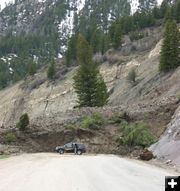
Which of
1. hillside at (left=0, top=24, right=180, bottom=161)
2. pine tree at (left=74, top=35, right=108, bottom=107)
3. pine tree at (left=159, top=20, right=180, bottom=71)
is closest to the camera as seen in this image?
hillside at (left=0, top=24, right=180, bottom=161)

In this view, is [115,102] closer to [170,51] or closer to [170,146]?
[170,51]

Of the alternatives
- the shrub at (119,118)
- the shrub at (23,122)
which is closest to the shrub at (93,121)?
the shrub at (119,118)

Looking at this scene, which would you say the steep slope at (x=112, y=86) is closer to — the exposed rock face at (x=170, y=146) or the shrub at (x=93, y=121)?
the shrub at (x=93, y=121)

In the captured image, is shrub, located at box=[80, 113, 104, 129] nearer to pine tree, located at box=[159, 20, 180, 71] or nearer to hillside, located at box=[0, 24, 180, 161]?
hillside, located at box=[0, 24, 180, 161]

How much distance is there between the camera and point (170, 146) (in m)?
34.2

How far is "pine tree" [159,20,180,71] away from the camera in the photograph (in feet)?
244

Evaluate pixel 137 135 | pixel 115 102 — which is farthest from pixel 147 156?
pixel 115 102

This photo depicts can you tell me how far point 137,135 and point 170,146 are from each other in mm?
8460

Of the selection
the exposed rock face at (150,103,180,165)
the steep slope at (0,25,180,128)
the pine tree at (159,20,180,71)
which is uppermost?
the pine tree at (159,20,180,71)

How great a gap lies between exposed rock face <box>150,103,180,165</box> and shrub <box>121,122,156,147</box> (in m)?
3.67

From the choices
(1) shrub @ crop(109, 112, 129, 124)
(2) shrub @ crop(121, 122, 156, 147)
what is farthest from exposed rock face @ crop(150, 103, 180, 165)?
(1) shrub @ crop(109, 112, 129, 124)

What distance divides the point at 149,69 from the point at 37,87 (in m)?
37.1

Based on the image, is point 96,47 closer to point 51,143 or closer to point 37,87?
point 37,87

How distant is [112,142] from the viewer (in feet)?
147
